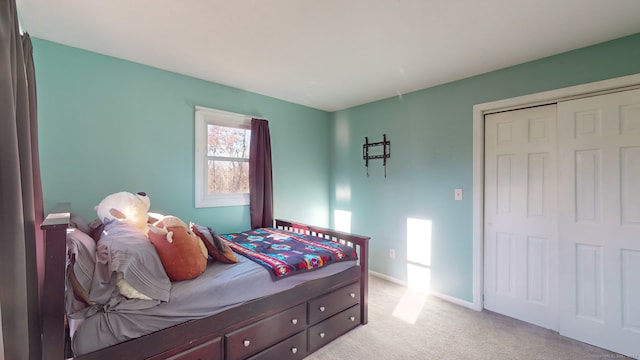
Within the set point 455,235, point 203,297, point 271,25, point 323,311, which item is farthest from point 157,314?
point 455,235

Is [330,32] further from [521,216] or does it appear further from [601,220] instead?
[601,220]

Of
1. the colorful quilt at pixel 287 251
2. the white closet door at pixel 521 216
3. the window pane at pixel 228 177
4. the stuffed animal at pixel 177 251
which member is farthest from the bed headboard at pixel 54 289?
the white closet door at pixel 521 216

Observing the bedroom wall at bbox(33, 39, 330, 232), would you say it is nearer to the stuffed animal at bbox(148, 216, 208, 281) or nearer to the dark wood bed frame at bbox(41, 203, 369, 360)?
the dark wood bed frame at bbox(41, 203, 369, 360)

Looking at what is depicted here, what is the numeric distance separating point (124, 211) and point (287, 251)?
1.24m

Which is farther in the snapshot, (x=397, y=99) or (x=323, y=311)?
(x=397, y=99)

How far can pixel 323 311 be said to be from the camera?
222 cm

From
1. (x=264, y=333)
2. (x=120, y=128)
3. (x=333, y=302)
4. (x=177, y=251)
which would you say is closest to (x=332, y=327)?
(x=333, y=302)

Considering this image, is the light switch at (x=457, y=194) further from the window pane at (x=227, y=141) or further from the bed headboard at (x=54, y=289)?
the bed headboard at (x=54, y=289)

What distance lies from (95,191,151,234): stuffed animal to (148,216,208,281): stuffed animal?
0.38m

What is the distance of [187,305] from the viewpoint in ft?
5.05

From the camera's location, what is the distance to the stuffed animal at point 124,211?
6.39 feet

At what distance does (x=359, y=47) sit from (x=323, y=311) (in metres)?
2.18

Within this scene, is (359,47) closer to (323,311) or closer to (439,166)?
(439,166)

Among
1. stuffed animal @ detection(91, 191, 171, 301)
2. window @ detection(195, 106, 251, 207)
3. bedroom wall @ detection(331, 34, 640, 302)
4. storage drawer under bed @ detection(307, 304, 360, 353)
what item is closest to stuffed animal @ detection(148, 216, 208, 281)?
stuffed animal @ detection(91, 191, 171, 301)
